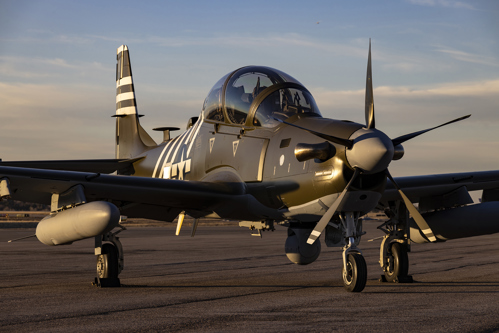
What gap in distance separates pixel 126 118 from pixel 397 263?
10651mm

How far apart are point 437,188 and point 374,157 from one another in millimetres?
4648

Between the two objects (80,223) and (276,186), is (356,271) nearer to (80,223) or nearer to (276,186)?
(276,186)

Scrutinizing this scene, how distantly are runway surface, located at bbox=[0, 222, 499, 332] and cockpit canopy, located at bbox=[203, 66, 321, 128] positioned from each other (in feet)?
10.4

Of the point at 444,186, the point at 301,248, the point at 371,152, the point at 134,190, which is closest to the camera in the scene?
the point at 371,152

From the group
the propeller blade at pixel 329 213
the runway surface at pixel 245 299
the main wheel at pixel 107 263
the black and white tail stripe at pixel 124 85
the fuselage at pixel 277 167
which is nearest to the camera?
the runway surface at pixel 245 299

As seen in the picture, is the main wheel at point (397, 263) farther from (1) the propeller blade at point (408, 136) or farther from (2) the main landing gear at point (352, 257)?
(1) the propeller blade at point (408, 136)

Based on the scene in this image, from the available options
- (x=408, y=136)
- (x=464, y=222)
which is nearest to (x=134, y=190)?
(x=408, y=136)

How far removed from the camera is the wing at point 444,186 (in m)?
13.1

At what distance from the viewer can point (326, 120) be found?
1067 cm

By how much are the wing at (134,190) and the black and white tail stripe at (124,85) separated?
781cm

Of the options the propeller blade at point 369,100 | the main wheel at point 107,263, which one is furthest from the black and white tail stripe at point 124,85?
the propeller blade at point 369,100

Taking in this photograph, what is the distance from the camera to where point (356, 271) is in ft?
33.3

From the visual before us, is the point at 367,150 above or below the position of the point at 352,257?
above

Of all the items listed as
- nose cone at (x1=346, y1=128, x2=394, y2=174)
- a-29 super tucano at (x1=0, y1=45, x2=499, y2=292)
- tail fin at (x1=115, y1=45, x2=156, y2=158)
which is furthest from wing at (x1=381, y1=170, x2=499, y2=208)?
tail fin at (x1=115, y1=45, x2=156, y2=158)
